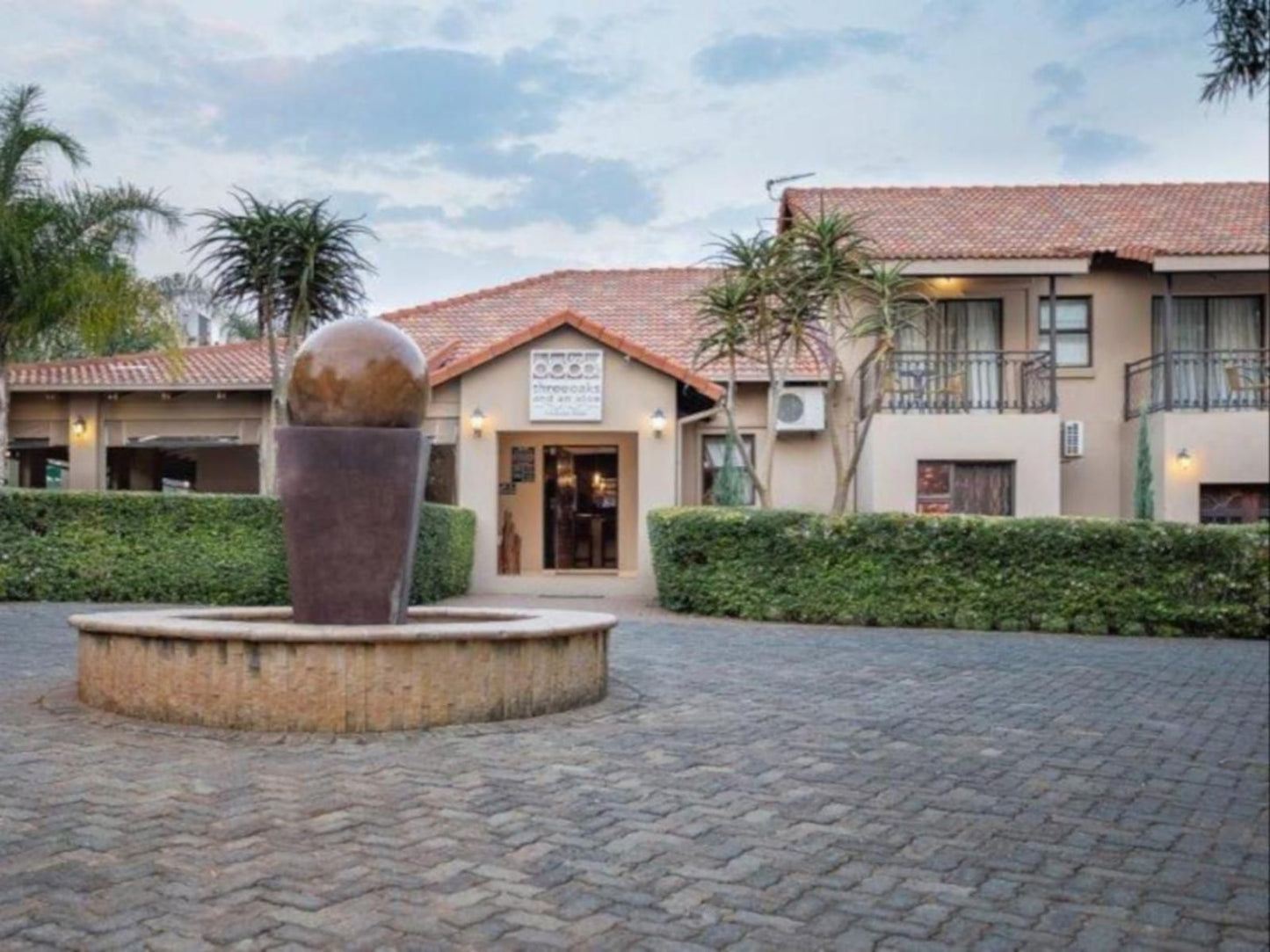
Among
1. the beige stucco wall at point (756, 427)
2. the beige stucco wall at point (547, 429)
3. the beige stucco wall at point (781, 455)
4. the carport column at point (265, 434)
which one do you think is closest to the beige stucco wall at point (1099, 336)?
the beige stucco wall at point (756, 427)

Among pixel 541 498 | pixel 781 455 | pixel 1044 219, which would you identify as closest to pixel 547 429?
pixel 541 498

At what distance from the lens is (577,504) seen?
2066 centimetres

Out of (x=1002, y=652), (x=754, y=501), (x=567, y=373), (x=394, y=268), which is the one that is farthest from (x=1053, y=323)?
(x=394, y=268)

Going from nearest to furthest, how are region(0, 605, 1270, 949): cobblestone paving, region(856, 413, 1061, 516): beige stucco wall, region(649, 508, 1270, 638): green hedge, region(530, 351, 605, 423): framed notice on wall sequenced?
region(0, 605, 1270, 949): cobblestone paving → region(649, 508, 1270, 638): green hedge → region(530, 351, 605, 423): framed notice on wall → region(856, 413, 1061, 516): beige stucco wall

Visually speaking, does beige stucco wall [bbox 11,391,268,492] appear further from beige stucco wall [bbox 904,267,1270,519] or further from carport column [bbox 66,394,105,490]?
beige stucco wall [bbox 904,267,1270,519]

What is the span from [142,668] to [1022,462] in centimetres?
1439

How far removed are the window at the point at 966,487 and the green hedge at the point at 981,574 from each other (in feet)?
15.9

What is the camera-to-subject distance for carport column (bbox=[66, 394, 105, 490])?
19719 millimetres

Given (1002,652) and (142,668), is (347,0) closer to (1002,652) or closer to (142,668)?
(142,668)

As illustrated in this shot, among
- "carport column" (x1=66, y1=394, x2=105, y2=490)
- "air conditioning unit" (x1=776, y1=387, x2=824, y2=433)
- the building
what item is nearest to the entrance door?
the building

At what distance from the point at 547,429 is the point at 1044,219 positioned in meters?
9.55

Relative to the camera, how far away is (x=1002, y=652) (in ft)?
37.1

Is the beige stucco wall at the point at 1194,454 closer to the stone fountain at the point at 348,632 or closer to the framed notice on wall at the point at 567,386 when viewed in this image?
the stone fountain at the point at 348,632

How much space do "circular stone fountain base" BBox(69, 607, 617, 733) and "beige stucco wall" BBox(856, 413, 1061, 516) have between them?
12139 millimetres
